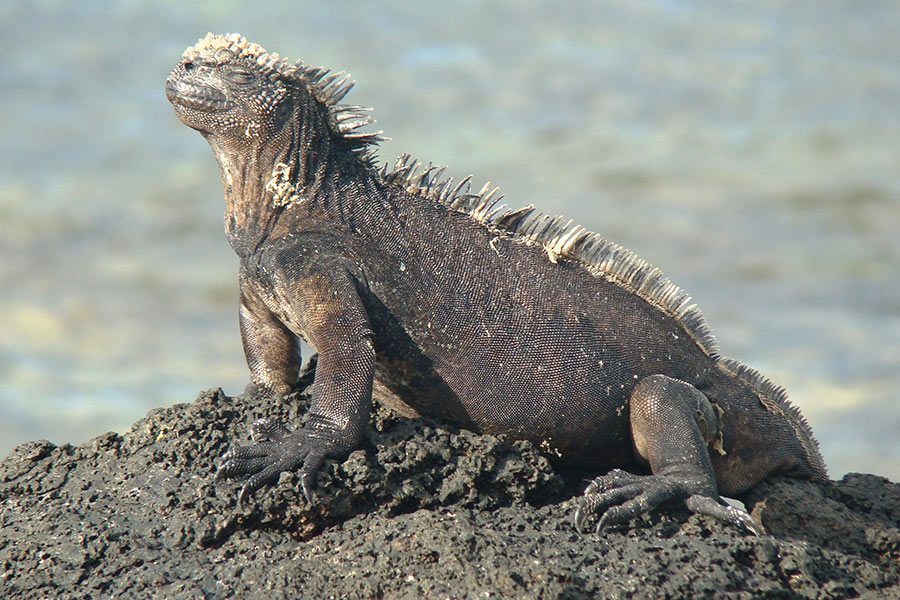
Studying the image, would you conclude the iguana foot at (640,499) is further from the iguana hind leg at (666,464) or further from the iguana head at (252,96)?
the iguana head at (252,96)

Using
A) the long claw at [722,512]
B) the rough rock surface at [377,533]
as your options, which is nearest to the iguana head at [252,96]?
the rough rock surface at [377,533]

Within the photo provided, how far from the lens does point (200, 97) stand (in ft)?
17.2

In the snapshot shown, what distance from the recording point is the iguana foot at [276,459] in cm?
444

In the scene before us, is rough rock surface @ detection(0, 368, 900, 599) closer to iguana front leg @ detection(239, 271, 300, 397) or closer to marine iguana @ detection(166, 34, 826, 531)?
marine iguana @ detection(166, 34, 826, 531)

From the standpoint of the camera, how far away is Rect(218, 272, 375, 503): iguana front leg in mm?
4500

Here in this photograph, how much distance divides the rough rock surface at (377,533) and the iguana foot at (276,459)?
0.06m

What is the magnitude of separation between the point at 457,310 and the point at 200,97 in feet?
5.70

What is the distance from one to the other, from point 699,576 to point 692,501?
624 millimetres

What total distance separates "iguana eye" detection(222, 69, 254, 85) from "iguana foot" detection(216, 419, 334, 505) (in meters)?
1.85

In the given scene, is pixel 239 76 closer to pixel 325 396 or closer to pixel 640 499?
pixel 325 396

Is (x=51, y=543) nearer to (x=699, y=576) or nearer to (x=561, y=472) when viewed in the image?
A: (x=561, y=472)

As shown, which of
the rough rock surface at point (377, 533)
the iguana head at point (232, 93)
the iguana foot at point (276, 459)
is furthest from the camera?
the iguana head at point (232, 93)

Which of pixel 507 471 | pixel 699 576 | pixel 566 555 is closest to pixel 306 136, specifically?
pixel 507 471

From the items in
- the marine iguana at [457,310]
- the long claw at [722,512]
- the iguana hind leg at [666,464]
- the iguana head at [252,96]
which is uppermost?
the iguana head at [252,96]
